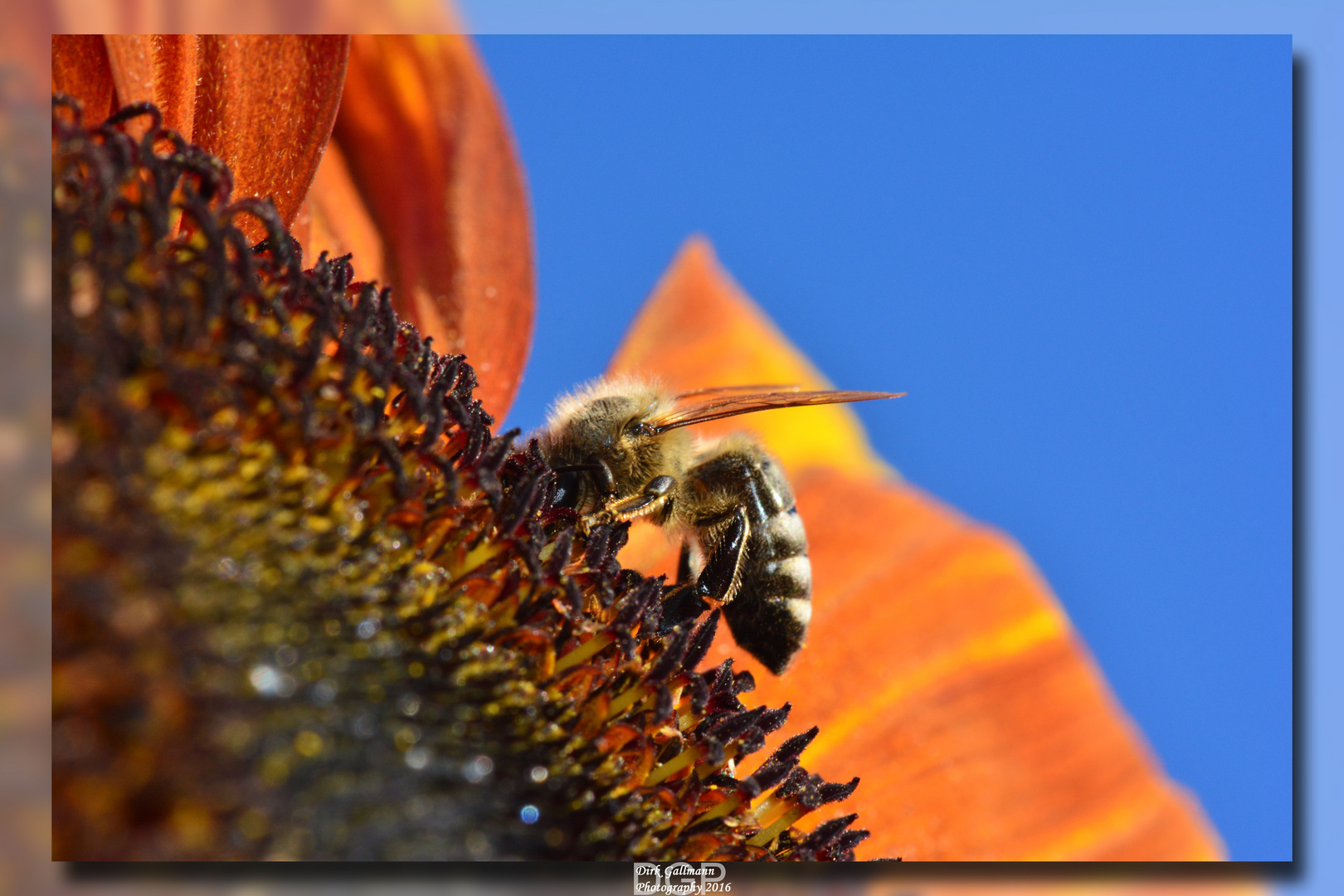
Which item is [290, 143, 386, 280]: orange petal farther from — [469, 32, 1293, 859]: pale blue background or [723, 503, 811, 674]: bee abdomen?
[723, 503, 811, 674]: bee abdomen

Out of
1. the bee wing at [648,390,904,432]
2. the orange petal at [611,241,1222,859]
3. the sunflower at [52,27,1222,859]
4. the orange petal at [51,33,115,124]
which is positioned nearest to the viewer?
the sunflower at [52,27,1222,859]

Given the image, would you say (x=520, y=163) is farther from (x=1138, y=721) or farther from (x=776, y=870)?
(x=1138, y=721)

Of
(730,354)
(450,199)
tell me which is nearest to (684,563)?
(450,199)

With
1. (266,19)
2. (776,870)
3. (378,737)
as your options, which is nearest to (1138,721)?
(776,870)

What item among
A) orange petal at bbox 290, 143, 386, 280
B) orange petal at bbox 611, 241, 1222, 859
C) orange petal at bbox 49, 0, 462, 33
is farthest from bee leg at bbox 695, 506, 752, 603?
orange petal at bbox 49, 0, 462, 33

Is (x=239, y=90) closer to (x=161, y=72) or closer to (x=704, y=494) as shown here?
(x=161, y=72)
